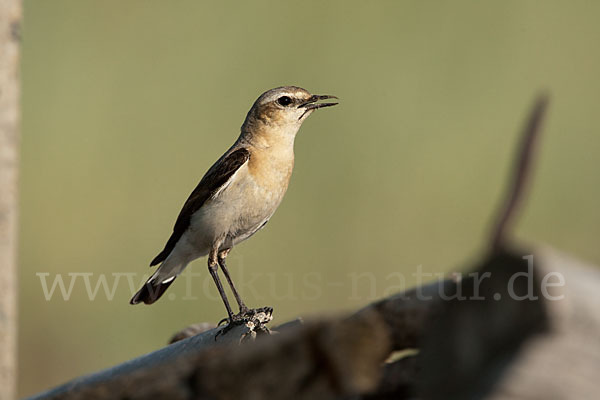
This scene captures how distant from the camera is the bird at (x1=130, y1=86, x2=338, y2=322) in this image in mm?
5328

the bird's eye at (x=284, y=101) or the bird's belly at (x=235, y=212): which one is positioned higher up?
the bird's eye at (x=284, y=101)

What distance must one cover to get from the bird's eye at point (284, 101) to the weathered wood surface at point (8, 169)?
2176 millimetres

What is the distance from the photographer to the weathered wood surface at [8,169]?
142 inches

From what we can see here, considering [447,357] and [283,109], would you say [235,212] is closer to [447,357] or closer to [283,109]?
[283,109]

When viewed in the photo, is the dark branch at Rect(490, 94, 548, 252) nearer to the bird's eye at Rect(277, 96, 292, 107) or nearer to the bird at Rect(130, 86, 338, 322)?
the bird at Rect(130, 86, 338, 322)

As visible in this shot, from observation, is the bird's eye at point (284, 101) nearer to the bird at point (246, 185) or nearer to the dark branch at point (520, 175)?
the bird at point (246, 185)

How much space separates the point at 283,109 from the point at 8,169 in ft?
7.63

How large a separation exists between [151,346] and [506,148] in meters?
5.05

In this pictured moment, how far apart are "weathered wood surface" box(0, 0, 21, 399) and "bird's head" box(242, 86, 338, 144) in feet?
6.93

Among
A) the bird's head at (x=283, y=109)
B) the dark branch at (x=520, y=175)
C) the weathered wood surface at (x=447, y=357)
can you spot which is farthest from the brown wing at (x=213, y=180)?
the dark branch at (x=520, y=175)

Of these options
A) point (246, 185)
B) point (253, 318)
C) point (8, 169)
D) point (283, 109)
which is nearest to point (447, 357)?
point (8, 169)

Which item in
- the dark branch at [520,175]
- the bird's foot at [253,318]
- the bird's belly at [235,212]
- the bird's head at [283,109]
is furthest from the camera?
the bird's head at [283,109]

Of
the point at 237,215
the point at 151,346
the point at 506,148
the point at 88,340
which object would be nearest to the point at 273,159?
the point at 237,215

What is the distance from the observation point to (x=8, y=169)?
3.67 meters
